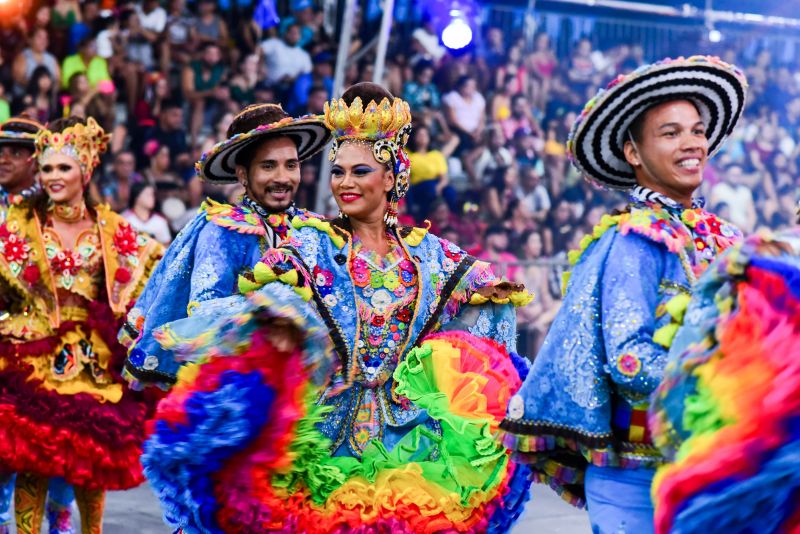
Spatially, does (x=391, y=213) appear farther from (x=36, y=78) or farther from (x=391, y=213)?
(x=36, y=78)

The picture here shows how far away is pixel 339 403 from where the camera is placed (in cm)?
491

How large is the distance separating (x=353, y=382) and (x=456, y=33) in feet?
29.8


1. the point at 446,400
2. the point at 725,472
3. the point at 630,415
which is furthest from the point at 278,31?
the point at 725,472

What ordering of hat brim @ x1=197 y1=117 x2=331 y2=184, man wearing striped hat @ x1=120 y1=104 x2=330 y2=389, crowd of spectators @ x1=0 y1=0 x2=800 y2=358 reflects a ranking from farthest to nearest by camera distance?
crowd of spectators @ x1=0 y1=0 x2=800 y2=358 → hat brim @ x1=197 y1=117 x2=331 y2=184 → man wearing striped hat @ x1=120 y1=104 x2=330 y2=389

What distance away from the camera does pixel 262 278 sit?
4723mm

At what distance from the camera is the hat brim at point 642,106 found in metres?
4.13

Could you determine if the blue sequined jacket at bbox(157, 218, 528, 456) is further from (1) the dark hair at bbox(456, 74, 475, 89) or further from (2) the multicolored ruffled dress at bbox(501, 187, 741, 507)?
(1) the dark hair at bbox(456, 74, 475, 89)

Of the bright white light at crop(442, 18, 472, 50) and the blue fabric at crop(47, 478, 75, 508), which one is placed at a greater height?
the bright white light at crop(442, 18, 472, 50)

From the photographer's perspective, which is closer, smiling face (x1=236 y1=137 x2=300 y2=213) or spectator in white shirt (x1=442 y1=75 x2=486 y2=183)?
smiling face (x1=236 y1=137 x2=300 y2=213)

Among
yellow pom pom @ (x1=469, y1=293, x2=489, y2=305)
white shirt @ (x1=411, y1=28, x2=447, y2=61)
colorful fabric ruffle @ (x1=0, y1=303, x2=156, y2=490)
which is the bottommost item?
colorful fabric ruffle @ (x1=0, y1=303, x2=156, y2=490)

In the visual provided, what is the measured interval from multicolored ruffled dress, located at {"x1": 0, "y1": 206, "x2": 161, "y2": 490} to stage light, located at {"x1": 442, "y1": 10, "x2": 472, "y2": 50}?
7.03 meters

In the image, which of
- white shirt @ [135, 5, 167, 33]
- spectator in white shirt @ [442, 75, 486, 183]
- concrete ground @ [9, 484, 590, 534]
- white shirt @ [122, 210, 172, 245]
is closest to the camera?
concrete ground @ [9, 484, 590, 534]

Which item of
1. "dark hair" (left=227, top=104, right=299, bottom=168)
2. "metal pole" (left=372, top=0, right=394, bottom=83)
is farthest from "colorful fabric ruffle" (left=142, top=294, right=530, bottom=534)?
"metal pole" (left=372, top=0, right=394, bottom=83)

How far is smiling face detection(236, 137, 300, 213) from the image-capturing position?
6.23 m
